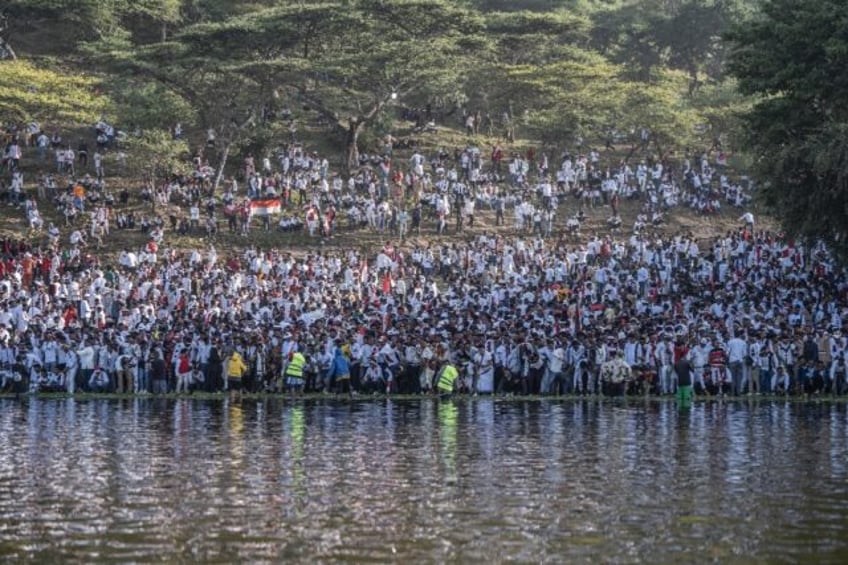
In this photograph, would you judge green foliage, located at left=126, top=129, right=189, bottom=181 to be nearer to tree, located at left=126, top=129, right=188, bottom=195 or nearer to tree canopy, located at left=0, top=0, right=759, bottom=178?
tree, located at left=126, top=129, right=188, bottom=195

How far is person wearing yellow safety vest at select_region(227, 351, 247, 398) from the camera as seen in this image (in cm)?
3803

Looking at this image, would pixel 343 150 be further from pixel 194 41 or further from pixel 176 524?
pixel 176 524

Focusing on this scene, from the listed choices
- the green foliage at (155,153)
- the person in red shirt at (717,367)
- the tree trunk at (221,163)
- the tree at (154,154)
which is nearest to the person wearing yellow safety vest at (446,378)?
the person in red shirt at (717,367)

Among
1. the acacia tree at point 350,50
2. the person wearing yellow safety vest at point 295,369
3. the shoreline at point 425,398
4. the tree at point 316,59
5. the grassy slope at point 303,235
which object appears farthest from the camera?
the acacia tree at point 350,50

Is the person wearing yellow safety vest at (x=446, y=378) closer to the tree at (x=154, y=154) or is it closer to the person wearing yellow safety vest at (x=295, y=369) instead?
the person wearing yellow safety vest at (x=295, y=369)

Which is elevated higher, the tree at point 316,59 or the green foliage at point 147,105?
the tree at point 316,59

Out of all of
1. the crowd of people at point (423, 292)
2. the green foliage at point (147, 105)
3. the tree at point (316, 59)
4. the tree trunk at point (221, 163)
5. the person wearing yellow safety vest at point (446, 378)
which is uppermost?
the tree at point (316, 59)

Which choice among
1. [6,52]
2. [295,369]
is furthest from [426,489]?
[6,52]

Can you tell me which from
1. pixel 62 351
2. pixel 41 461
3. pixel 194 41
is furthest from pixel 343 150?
pixel 41 461

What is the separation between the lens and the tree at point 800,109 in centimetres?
3944

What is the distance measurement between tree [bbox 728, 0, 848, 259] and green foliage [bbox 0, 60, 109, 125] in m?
A: 31.2

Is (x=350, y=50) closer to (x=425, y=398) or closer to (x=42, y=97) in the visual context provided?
(x=42, y=97)

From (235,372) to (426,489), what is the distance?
19.4m

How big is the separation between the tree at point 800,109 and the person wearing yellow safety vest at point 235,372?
1450 cm
